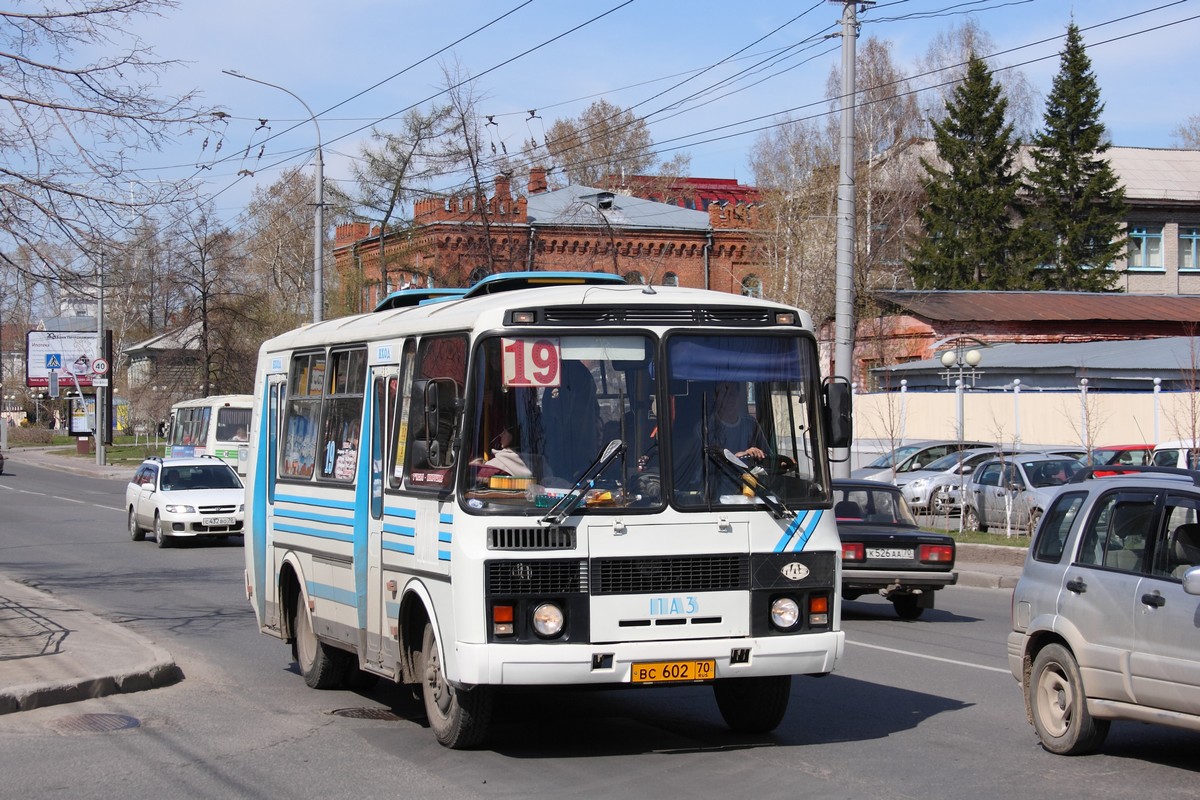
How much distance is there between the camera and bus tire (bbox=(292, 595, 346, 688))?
1070 centimetres

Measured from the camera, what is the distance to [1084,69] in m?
60.8

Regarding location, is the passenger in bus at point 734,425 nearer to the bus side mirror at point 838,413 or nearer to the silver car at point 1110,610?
the bus side mirror at point 838,413

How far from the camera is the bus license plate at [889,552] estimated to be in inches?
598

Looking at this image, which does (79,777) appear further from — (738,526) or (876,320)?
(876,320)

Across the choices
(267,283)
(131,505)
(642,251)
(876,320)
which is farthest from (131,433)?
(131,505)

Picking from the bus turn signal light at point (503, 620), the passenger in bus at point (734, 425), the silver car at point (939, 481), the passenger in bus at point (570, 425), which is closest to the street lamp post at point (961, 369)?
the silver car at point (939, 481)

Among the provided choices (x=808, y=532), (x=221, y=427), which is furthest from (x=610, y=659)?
(x=221, y=427)

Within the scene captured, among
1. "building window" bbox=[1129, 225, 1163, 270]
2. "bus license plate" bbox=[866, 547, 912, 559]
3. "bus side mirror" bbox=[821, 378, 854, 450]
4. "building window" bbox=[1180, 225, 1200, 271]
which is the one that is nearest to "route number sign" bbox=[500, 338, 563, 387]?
"bus side mirror" bbox=[821, 378, 854, 450]

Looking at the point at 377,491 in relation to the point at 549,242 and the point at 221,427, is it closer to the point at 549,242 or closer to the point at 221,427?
the point at 221,427

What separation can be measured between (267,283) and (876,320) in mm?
43722

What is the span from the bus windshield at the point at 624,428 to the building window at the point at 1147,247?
63.4m

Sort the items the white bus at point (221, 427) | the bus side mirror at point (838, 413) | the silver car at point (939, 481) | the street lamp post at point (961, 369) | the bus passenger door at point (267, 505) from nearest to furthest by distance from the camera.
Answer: the bus side mirror at point (838, 413) < the bus passenger door at point (267, 505) < the street lamp post at point (961, 369) < the silver car at point (939, 481) < the white bus at point (221, 427)

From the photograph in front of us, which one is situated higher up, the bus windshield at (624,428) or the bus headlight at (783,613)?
the bus windshield at (624,428)

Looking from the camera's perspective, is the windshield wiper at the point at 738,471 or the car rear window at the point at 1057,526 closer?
the windshield wiper at the point at 738,471
